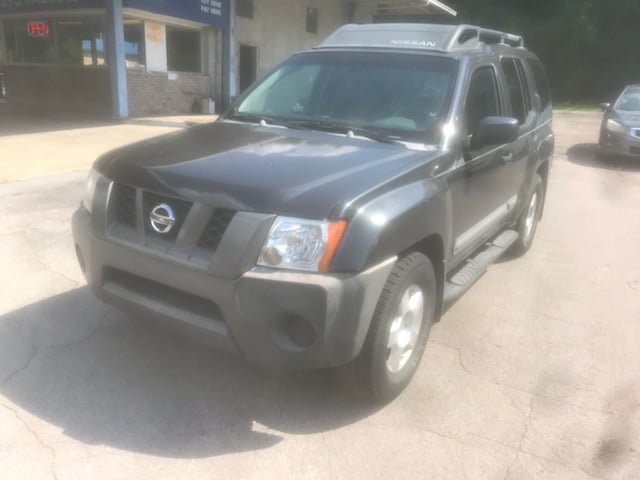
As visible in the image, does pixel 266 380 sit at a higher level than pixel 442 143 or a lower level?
lower

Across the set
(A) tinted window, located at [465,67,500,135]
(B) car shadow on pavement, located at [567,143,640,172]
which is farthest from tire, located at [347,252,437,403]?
(B) car shadow on pavement, located at [567,143,640,172]

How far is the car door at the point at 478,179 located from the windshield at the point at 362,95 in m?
0.23

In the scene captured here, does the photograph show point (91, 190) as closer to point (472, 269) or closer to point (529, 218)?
point (472, 269)

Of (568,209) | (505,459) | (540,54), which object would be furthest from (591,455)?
(540,54)

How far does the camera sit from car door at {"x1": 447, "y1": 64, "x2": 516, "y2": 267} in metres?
3.49

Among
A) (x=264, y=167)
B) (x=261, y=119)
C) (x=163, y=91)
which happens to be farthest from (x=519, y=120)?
(x=163, y=91)

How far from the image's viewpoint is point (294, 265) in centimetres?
245

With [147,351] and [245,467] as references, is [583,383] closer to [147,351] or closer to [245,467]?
[245,467]

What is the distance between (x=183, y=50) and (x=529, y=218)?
48.9 feet

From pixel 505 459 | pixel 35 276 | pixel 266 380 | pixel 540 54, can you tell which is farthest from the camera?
pixel 540 54

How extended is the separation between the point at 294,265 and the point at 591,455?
5.52ft

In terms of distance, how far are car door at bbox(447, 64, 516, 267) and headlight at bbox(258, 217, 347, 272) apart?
114cm

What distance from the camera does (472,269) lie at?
3.93 m

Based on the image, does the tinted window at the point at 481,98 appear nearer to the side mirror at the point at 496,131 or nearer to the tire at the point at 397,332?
the side mirror at the point at 496,131
